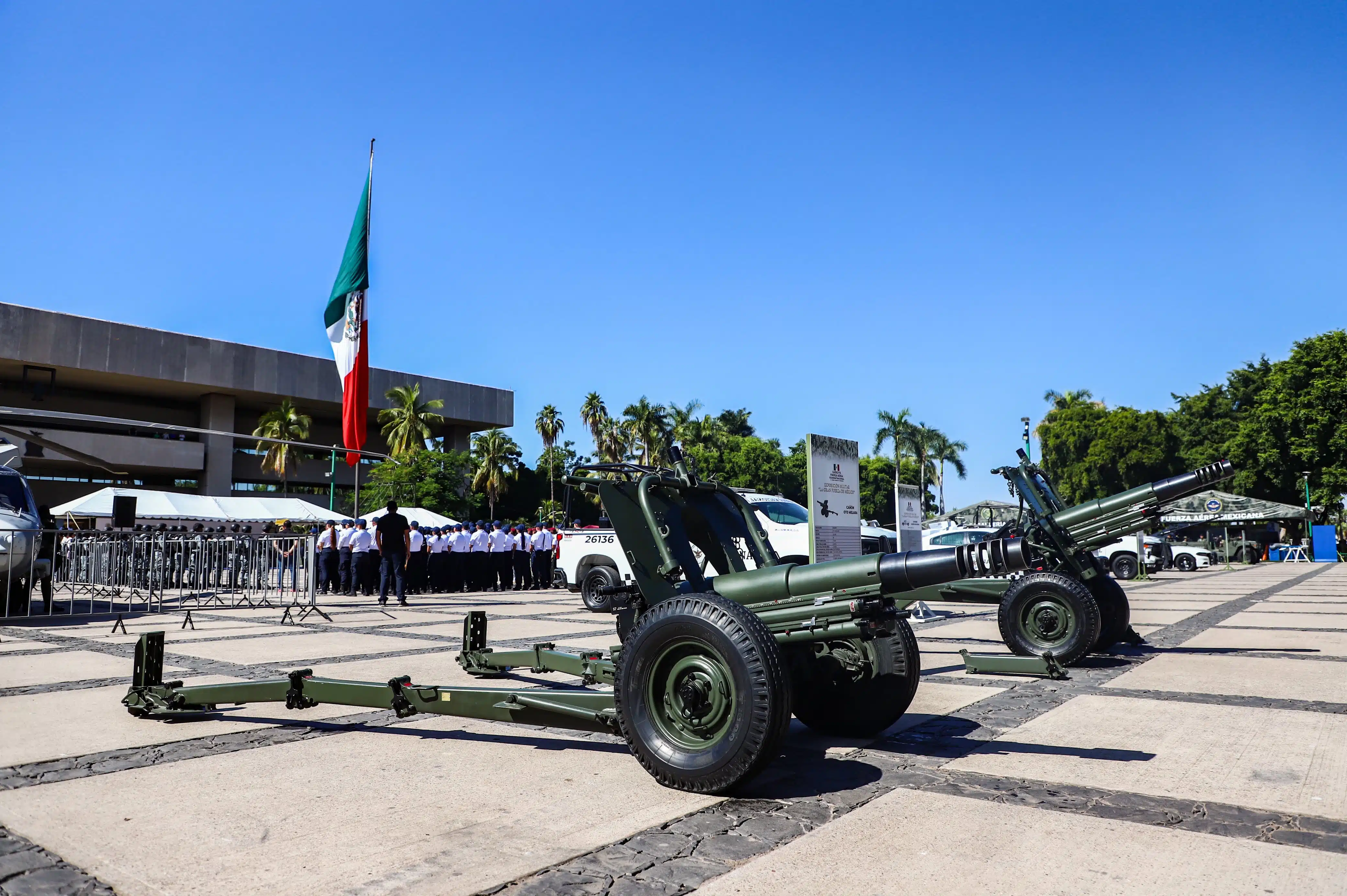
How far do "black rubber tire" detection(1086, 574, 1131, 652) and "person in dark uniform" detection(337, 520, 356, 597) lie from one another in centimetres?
1598

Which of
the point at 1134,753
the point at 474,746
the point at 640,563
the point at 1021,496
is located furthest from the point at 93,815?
the point at 1021,496

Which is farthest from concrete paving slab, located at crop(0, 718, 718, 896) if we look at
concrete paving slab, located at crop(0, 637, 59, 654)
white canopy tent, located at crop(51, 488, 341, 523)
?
white canopy tent, located at crop(51, 488, 341, 523)

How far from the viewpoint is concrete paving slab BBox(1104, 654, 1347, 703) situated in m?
6.94

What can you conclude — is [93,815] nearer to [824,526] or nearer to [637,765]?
[637,765]

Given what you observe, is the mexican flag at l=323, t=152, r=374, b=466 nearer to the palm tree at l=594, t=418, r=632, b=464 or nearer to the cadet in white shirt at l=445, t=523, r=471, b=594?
the cadet in white shirt at l=445, t=523, r=471, b=594

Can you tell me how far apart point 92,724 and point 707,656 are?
4176 mm

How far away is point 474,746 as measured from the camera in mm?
5176

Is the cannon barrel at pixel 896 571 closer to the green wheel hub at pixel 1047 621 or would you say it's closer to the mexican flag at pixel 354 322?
the green wheel hub at pixel 1047 621

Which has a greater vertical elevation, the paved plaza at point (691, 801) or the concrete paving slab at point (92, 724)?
the concrete paving slab at point (92, 724)

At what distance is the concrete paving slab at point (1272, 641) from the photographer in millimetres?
Answer: 9594

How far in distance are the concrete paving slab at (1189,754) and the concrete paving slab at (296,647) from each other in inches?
256

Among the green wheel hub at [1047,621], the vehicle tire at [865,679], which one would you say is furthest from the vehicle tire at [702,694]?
the green wheel hub at [1047,621]

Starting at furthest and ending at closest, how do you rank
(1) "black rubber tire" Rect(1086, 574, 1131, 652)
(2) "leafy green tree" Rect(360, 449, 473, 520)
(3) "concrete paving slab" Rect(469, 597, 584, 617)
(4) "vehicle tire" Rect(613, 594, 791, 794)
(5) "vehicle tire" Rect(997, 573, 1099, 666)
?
(2) "leafy green tree" Rect(360, 449, 473, 520) < (3) "concrete paving slab" Rect(469, 597, 584, 617) < (1) "black rubber tire" Rect(1086, 574, 1131, 652) < (5) "vehicle tire" Rect(997, 573, 1099, 666) < (4) "vehicle tire" Rect(613, 594, 791, 794)

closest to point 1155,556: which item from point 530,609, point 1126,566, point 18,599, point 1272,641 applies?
point 1126,566
